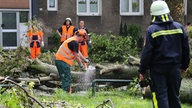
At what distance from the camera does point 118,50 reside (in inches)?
824

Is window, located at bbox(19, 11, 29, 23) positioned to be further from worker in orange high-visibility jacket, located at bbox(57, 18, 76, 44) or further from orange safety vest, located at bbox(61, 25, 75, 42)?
orange safety vest, located at bbox(61, 25, 75, 42)

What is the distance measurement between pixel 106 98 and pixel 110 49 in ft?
33.2

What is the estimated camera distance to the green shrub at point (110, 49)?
20.6 m

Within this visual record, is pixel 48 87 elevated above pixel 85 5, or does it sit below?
below

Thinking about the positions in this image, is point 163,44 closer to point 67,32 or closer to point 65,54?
point 65,54

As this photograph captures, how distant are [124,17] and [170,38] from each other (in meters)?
20.5

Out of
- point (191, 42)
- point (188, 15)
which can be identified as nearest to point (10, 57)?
point (191, 42)

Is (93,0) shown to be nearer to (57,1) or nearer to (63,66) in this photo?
(57,1)

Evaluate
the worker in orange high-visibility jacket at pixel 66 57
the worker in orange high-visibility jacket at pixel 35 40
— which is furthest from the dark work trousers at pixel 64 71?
the worker in orange high-visibility jacket at pixel 35 40

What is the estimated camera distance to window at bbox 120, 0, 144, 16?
92.2 ft

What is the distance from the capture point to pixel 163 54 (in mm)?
7434

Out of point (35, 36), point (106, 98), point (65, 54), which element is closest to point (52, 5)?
point (35, 36)

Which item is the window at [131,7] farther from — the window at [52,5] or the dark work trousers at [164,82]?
the dark work trousers at [164,82]

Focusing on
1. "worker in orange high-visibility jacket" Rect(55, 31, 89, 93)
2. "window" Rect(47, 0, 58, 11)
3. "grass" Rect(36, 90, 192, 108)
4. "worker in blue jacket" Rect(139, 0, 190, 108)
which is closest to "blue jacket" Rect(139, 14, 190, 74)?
"worker in blue jacket" Rect(139, 0, 190, 108)
